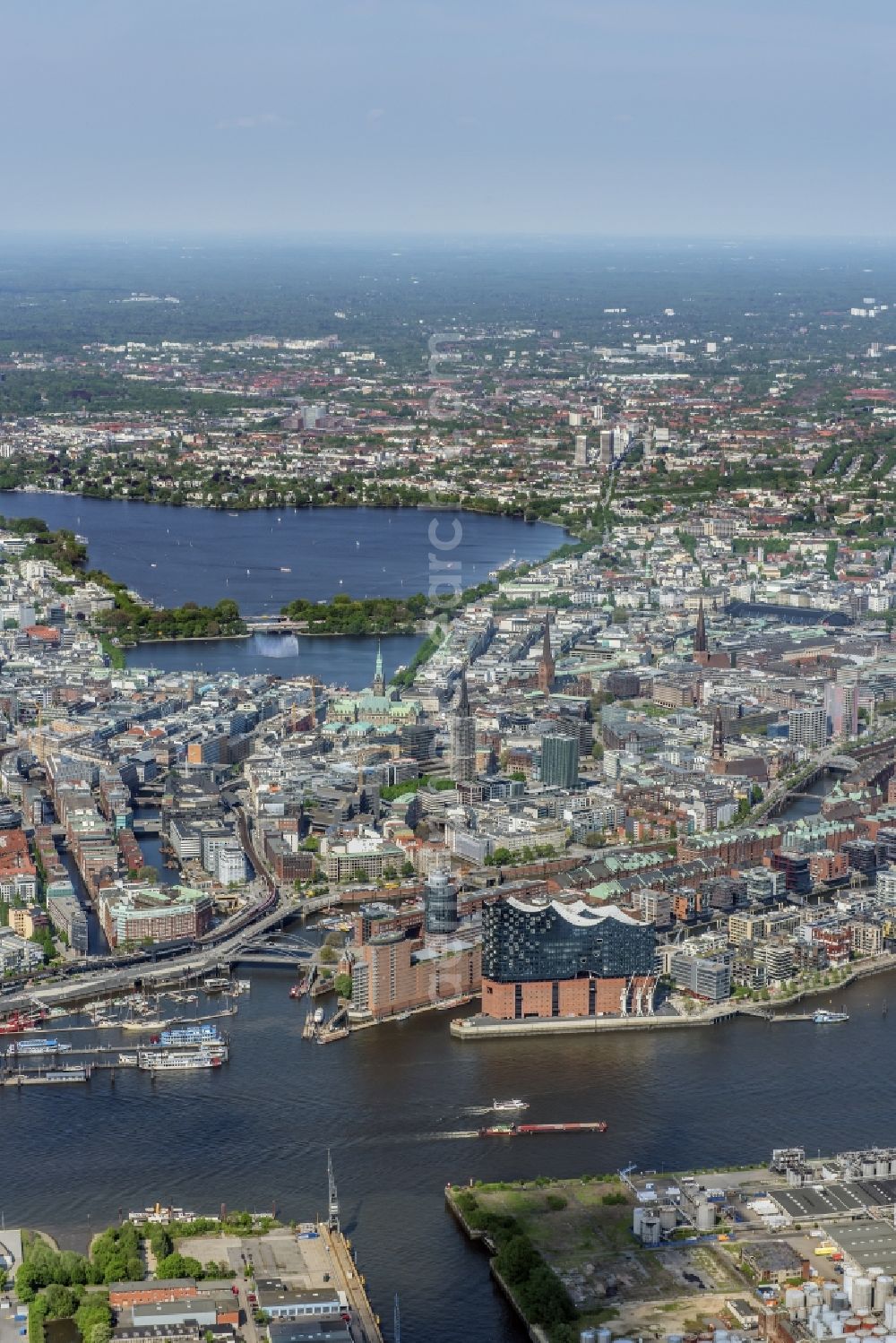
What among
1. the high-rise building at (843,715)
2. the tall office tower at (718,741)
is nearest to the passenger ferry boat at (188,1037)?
the tall office tower at (718,741)

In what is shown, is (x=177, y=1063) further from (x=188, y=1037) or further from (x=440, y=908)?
(x=440, y=908)

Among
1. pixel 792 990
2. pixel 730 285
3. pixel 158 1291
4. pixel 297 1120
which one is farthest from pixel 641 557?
pixel 730 285

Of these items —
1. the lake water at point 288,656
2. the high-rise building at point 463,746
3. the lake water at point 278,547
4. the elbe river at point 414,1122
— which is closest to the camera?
the elbe river at point 414,1122

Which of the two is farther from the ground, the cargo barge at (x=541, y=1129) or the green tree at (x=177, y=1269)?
the green tree at (x=177, y=1269)

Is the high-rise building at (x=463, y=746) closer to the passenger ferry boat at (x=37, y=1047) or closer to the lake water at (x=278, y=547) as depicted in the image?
the passenger ferry boat at (x=37, y=1047)

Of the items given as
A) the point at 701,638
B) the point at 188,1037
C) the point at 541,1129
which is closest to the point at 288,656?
the point at 701,638
